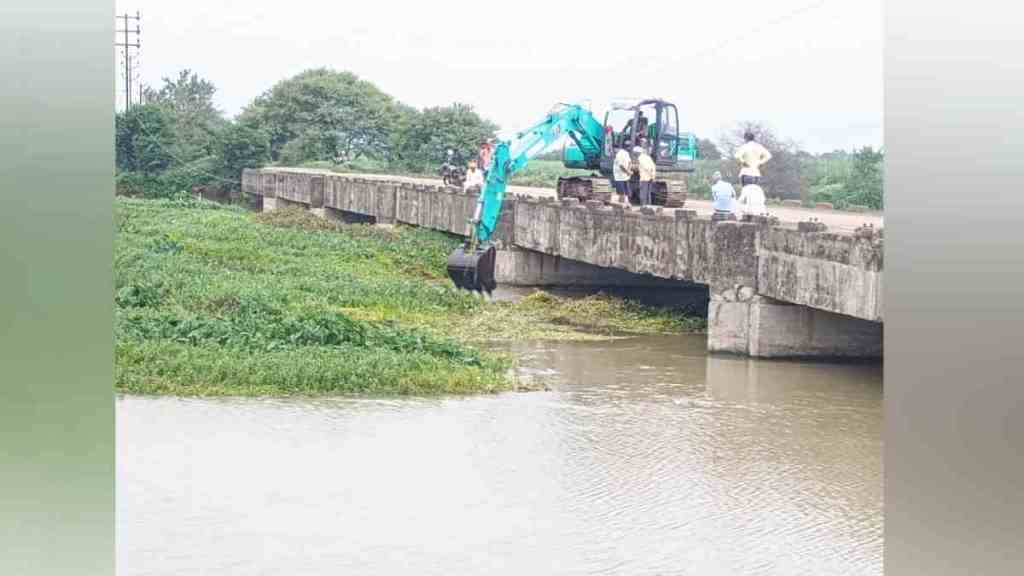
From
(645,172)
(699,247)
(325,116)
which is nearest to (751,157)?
(699,247)

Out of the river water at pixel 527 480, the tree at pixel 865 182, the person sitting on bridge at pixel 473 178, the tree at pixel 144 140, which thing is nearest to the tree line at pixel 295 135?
the tree at pixel 144 140

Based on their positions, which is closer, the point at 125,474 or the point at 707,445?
the point at 125,474

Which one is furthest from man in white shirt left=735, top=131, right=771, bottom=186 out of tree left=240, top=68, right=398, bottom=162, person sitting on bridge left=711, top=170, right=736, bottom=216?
tree left=240, top=68, right=398, bottom=162

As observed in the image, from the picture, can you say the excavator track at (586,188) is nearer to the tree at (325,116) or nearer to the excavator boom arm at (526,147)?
the excavator boom arm at (526,147)

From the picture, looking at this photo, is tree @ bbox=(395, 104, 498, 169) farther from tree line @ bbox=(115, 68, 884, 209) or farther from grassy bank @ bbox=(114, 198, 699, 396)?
grassy bank @ bbox=(114, 198, 699, 396)

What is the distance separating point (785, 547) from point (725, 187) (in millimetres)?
7401

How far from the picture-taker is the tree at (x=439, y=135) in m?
40.6

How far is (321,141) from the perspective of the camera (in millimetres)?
45000

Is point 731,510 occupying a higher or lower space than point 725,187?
lower
